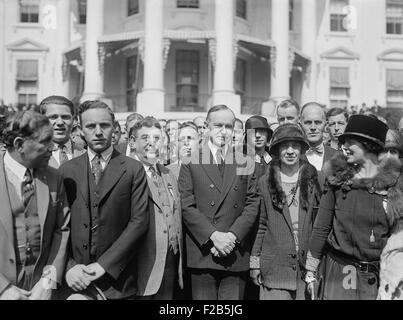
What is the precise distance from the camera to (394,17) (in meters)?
29.9

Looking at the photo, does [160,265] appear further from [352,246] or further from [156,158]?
[352,246]

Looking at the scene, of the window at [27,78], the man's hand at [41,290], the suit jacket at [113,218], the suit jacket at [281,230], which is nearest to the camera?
the man's hand at [41,290]

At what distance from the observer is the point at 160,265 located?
16.3 feet

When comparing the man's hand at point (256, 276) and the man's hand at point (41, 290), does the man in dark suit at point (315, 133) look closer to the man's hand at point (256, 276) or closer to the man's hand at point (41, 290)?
the man's hand at point (256, 276)

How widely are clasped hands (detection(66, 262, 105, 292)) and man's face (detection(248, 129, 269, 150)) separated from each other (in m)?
3.35

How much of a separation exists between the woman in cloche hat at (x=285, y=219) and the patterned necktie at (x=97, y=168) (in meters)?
1.63

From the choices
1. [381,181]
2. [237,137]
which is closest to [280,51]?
[237,137]

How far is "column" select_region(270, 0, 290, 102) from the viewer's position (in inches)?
938

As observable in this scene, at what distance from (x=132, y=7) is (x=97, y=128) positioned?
908 inches

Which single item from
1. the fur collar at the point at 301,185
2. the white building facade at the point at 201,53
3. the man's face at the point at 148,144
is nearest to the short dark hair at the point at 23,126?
the man's face at the point at 148,144

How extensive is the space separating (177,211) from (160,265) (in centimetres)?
57

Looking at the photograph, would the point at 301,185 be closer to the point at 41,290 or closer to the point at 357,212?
the point at 357,212

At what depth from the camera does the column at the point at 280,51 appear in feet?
78.2
